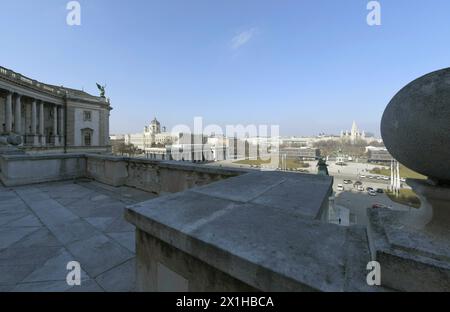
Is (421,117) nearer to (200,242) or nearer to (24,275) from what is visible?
(200,242)

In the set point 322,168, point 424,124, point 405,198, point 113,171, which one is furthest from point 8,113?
point 405,198

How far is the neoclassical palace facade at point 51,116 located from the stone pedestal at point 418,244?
3105cm

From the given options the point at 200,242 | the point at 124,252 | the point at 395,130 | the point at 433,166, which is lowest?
the point at 124,252

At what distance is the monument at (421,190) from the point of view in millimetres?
1064

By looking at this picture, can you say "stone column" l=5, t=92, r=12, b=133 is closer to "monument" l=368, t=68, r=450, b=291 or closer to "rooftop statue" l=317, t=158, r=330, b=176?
"rooftop statue" l=317, t=158, r=330, b=176

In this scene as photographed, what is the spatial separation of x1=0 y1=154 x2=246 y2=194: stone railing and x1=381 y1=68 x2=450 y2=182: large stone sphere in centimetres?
346

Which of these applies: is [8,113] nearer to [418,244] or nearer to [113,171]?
[113,171]

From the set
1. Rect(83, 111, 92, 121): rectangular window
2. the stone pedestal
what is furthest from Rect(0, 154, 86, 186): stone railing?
Rect(83, 111, 92, 121): rectangular window

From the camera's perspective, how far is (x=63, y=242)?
10.9 ft

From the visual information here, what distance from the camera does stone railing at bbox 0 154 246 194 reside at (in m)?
5.41

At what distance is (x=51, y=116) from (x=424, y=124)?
52704 mm
